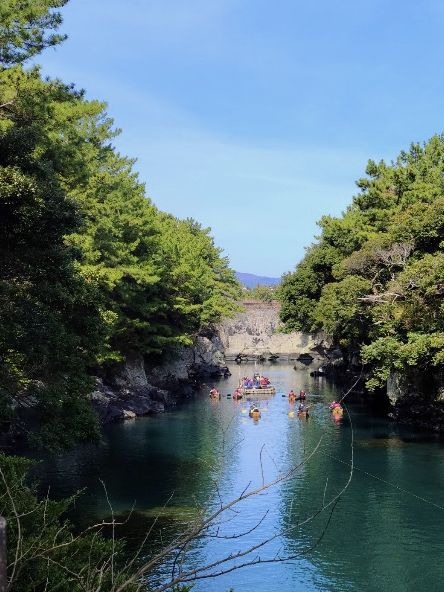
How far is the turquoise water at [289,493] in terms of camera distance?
56.7 ft

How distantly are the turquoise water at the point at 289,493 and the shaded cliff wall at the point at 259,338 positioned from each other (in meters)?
53.8

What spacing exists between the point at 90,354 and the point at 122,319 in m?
19.9

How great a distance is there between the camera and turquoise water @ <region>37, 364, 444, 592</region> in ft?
56.7

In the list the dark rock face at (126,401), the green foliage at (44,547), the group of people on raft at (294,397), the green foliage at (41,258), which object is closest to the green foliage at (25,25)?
the green foliage at (41,258)

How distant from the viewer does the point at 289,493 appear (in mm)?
24141

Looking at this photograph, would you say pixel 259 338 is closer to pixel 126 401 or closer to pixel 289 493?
pixel 126 401

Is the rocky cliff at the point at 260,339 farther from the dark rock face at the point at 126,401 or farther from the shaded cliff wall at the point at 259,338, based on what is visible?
the dark rock face at the point at 126,401

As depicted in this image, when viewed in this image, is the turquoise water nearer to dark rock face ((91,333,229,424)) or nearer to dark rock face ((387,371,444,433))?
dark rock face ((387,371,444,433))

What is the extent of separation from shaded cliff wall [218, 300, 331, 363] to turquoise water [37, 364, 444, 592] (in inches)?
2118

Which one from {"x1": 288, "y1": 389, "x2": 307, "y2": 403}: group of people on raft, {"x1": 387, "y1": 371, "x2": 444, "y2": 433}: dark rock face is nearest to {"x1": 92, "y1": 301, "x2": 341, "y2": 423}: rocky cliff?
{"x1": 288, "y1": 389, "x2": 307, "y2": 403}: group of people on raft

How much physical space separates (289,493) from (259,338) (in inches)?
2906

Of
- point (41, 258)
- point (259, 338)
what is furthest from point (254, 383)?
point (259, 338)

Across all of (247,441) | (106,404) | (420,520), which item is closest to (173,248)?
(106,404)

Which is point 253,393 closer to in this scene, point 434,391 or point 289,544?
point 434,391
